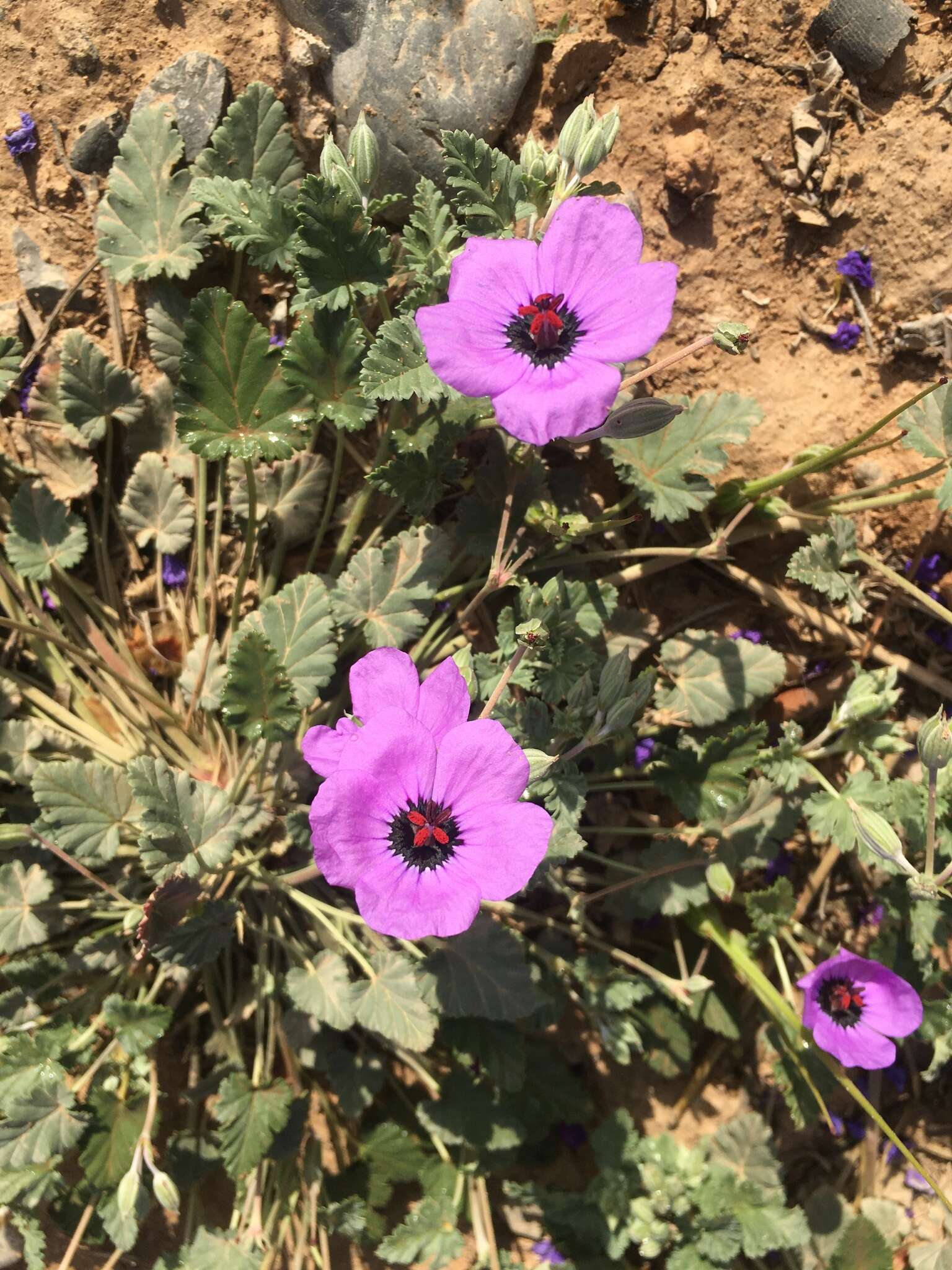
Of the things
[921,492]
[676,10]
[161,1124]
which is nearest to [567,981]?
[161,1124]

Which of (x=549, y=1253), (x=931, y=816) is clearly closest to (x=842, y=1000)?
(x=931, y=816)

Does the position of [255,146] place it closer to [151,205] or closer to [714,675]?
[151,205]

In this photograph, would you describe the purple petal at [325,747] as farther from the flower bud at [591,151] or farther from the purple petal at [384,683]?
the flower bud at [591,151]

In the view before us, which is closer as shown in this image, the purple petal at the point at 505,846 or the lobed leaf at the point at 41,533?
the purple petal at the point at 505,846

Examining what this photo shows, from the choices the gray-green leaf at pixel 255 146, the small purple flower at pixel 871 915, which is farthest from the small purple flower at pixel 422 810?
the small purple flower at pixel 871 915

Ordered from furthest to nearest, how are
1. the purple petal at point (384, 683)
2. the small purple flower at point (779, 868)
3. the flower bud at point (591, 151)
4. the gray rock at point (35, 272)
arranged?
the small purple flower at point (779, 868) < the gray rock at point (35, 272) < the flower bud at point (591, 151) < the purple petal at point (384, 683)

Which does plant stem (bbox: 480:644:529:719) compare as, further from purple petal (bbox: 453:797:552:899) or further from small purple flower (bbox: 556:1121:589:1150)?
small purple flower (bbox: 556:1121:589:1150)

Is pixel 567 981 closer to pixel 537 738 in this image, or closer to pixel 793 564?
pixel 537 738
